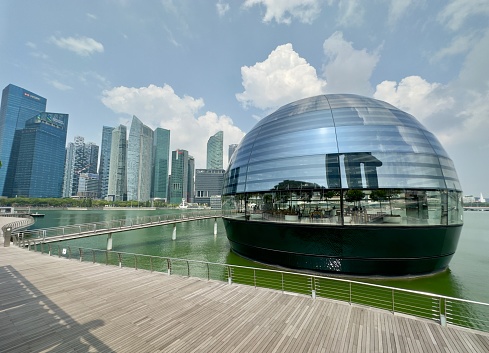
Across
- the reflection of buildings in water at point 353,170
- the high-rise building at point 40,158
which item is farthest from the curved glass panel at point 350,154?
the high-rise building at point 40,158

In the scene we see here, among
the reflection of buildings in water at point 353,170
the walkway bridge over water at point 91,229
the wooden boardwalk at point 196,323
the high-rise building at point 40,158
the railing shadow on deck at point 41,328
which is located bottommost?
the wooden boardwalk at point 196,323

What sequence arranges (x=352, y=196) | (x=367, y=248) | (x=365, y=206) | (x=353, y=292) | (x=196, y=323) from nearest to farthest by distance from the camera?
(x=196, y=323) → (x=353, y=292) → (x=367, y=248) → (x=365, y=206) → (x=352, y=196)

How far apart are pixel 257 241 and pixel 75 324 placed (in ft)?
46.1

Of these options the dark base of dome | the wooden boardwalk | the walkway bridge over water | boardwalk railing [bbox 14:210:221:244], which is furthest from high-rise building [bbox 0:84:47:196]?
the dark base of dome

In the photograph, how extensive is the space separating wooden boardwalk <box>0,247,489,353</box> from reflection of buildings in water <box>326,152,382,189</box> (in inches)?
393

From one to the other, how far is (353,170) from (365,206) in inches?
109

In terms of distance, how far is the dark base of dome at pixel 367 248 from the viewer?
14844mm

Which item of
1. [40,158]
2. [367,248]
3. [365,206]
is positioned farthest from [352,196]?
[40,158]

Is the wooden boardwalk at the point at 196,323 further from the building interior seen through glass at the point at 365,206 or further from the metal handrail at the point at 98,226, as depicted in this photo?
the metal handrail at the point at 98,226

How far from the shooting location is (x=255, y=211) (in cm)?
1923

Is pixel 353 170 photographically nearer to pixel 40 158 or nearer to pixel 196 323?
pixel 196 323

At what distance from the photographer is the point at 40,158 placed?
587 feet

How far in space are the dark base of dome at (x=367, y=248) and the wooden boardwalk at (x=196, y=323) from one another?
785 centimetres

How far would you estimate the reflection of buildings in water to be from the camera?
15797 mm
